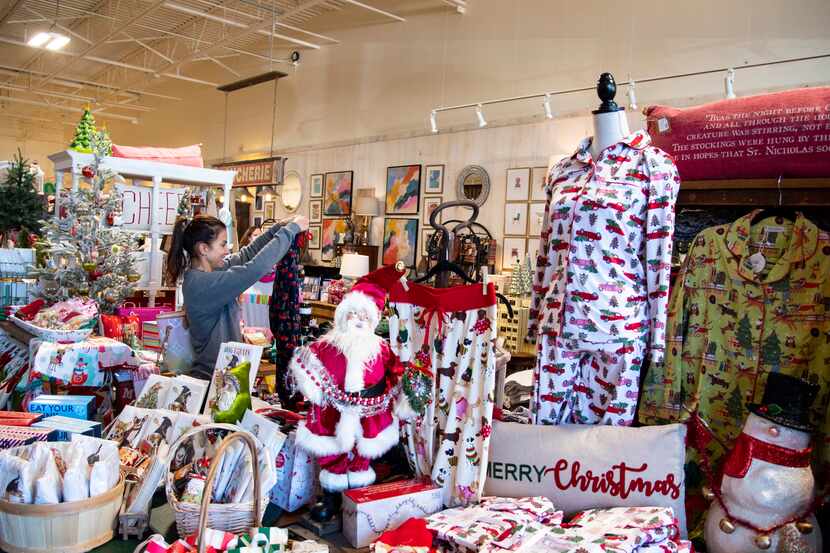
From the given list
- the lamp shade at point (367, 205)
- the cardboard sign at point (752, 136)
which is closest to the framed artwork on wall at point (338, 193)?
the lamp shade at point (367, 205)

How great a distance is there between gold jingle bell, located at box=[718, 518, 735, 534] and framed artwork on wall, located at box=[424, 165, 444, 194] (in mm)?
6758

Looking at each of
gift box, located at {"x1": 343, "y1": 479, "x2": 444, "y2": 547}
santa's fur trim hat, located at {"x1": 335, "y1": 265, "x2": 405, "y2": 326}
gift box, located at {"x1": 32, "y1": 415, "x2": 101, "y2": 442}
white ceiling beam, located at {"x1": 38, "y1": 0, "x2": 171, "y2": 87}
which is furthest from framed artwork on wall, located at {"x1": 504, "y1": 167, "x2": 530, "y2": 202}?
white ceiling beam, located at {"x1": 38, "y1": 0, "x2": 171, "y2": 87}

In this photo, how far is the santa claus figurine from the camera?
245 cm

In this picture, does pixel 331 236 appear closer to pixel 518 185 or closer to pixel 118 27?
pixel 518 185

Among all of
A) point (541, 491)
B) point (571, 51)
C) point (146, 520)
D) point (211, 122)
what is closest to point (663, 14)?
point (571, 51)

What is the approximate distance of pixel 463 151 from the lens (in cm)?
847

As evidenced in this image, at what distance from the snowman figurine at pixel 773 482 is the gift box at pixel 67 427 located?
2559 millimetres

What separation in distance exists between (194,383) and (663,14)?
5.91m

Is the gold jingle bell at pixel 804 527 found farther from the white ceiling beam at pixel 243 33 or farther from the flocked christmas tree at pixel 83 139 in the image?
the white ceiling beam at pixel 243 33

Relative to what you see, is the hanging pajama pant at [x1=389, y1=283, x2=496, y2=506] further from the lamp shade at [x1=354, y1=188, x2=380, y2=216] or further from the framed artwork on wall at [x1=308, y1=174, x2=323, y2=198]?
the framed artwork on wall at [x1=308, y1=174, x2=323, y2=198]

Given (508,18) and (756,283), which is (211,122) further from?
(756,283)

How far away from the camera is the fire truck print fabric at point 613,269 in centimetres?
257

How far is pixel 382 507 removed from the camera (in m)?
2.38

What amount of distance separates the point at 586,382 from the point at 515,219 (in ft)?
16.7
